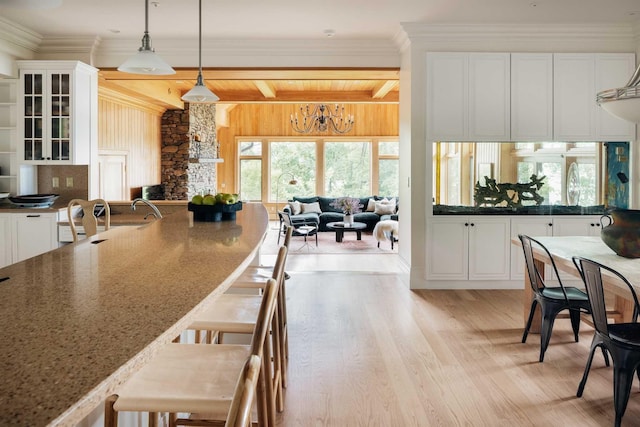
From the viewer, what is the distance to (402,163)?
600cm

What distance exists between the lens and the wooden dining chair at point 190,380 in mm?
1433

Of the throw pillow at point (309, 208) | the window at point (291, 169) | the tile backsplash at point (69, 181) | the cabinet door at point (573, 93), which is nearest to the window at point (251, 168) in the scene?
the window at point (291, 169)

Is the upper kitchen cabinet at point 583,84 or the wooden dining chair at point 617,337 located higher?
the upper kitchen cabinet at point 583,84

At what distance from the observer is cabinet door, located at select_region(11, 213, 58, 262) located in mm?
5227

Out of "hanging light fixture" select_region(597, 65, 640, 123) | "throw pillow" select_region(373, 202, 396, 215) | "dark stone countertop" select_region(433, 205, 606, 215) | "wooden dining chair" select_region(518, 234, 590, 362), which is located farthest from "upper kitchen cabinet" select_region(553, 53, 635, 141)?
"throw pillow" select_region(373, 202, 396, 215)

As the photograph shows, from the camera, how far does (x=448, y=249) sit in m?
5.40

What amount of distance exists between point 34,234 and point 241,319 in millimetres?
4001

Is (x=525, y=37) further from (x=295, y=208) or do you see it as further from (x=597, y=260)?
(x=295, y=208)

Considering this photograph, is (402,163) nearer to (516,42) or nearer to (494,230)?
(494,230)

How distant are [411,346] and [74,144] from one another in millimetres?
4206

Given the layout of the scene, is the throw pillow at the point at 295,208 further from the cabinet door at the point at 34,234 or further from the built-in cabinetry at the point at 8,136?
the cabinet door at the point at 34,234

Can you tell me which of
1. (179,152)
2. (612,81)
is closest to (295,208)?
(179,152)

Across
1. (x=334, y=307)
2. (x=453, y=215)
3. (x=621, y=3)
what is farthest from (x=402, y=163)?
(x=621, y=3)

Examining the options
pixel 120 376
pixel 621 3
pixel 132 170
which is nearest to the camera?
pixel 120 376
